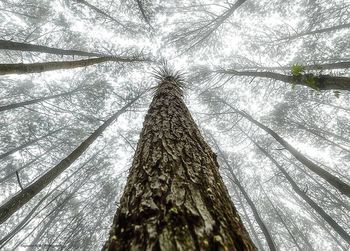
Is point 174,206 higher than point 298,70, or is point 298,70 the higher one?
point 298,70

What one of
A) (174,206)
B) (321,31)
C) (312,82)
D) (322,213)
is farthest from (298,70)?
(321,31)

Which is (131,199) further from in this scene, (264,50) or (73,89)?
(73,89)

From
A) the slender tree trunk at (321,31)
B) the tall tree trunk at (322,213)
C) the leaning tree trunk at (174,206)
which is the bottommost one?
the leaning tree trunk at (174,206)

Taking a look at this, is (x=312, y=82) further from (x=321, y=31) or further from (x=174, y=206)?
(x=321, y=31)

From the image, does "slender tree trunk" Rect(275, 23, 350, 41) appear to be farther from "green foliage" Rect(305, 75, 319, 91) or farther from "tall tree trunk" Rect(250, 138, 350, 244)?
"green foliage" Rect(305, 75, 319, 91)

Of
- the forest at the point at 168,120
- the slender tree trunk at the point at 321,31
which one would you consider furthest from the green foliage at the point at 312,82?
the slender tree trunk at the point at 321,31

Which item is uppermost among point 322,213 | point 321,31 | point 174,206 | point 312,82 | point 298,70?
point 321,31

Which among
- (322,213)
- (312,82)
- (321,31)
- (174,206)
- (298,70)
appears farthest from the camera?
(321,31)

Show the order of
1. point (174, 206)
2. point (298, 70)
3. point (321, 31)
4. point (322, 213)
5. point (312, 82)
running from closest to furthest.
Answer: point (174, 206)
point (312, 82)
point (298, 70)
point (322, 213)
point (321, 31)

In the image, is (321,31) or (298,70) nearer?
(298,70)

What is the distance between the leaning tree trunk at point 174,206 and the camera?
3.54 ft

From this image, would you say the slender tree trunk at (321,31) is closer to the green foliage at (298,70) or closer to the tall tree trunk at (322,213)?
the tall tree trunk at (322,213)

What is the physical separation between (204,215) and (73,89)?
15.5 m

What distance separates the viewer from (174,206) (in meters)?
1.29
